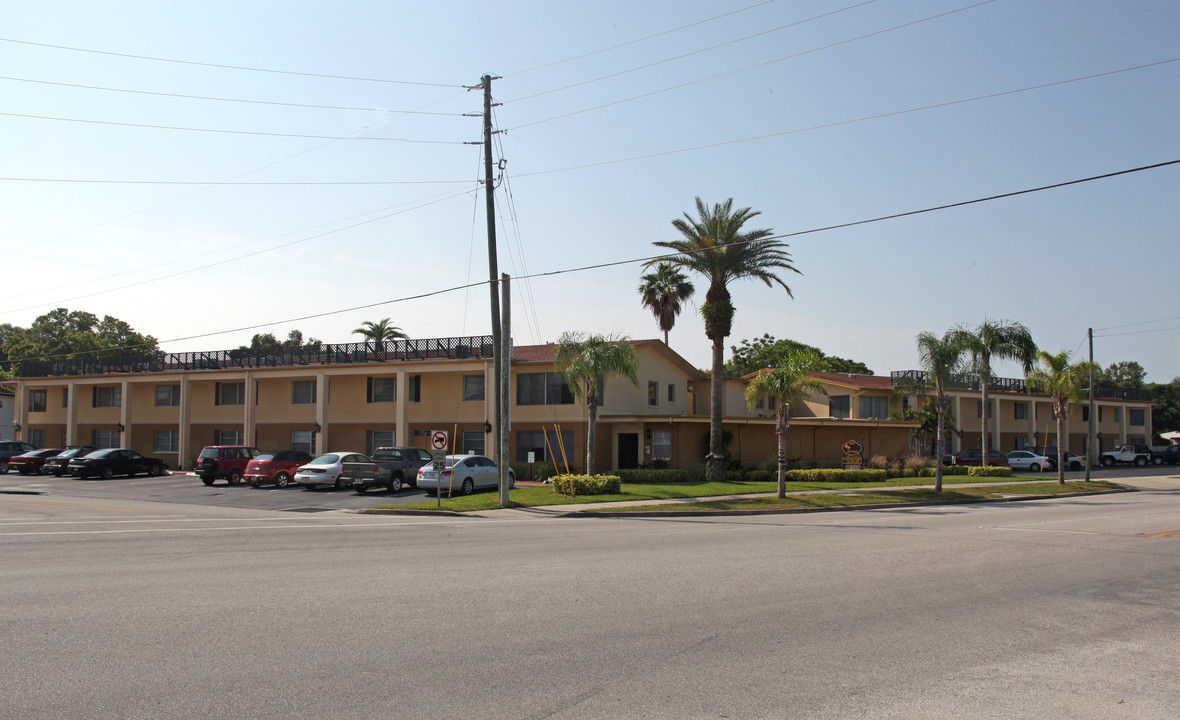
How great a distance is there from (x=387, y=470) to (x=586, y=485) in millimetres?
7907

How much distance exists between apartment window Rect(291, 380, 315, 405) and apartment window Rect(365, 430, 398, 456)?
3.95m

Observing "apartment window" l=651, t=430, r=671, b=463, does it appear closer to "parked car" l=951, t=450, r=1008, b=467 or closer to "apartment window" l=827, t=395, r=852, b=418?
"apartment window" l=827, t=395, r=852, b=418

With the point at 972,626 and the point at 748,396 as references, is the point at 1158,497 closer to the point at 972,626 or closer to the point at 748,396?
the point at 748,396

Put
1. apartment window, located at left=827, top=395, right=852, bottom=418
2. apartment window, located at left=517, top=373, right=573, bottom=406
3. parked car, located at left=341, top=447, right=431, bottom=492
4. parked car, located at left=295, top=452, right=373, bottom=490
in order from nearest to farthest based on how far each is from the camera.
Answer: parked car, located at left=341, top=447, right=431, bottom=492 → parked car, located at left=295, top=452, right=373, bottom=490 → apartment window, located at left=517, top=373, right=573, bottom=406 → apartment window, located at left=827, top=395, right=852, bottom=418

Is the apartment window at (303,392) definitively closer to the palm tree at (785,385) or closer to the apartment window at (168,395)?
the apartment window at (168,395)

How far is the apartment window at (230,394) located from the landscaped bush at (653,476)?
81.3 feet

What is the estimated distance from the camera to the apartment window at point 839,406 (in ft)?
176

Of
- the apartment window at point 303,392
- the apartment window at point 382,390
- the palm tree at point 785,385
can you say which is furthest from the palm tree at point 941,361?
the apartment window at point 303,392

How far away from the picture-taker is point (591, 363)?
30.2m

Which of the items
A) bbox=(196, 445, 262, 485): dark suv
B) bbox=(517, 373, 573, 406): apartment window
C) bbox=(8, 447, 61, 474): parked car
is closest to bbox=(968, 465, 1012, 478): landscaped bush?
bbox=(517, 373, 573, 406): apartment window

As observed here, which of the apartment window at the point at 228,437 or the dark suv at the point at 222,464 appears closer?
the dark suv at the point at 222,464

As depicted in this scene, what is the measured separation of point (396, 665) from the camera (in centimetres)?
672

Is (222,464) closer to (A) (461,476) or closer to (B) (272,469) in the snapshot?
(B) (272,469)

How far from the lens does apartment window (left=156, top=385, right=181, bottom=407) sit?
49.5 meters
